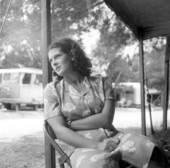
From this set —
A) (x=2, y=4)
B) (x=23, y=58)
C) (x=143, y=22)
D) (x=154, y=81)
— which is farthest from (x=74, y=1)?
(x=154, y=81)

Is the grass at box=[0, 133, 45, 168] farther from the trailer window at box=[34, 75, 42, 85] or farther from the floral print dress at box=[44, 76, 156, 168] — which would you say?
the trailer window at box=[34, 75, 42, 85]

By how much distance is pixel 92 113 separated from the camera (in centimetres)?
150

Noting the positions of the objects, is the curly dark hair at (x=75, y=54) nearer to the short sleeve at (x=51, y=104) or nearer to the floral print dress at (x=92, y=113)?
the floral print dress at (x=92, y=113)

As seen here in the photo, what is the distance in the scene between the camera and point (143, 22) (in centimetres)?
380

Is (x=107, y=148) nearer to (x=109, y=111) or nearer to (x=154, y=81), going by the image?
(x=109, y=111)

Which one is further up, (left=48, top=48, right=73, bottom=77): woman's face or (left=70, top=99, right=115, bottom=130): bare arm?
(left=48, top=48, right=73, bottom=77): woman's face

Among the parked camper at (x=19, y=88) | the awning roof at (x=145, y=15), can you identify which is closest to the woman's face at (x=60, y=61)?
the awning roof at (x=145, y=15)

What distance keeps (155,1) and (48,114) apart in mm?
2183

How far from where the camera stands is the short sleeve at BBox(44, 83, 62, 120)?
57.6 inches

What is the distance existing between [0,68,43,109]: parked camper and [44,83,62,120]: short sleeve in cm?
1198

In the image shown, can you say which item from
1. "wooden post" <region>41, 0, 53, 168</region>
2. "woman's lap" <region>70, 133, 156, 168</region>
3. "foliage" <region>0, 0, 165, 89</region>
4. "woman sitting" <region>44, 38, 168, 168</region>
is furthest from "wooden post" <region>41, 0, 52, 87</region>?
"foliage" <region>0, 0, 165, 89</region>

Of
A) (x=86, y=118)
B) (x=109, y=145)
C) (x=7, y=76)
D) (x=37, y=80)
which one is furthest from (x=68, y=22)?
(x=37, y=80)

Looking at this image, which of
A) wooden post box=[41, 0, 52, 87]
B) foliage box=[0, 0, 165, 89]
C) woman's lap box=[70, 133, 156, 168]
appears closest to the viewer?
woman's lap box=[70, 133, 156, 168]

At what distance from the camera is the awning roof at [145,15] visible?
3166 mm
